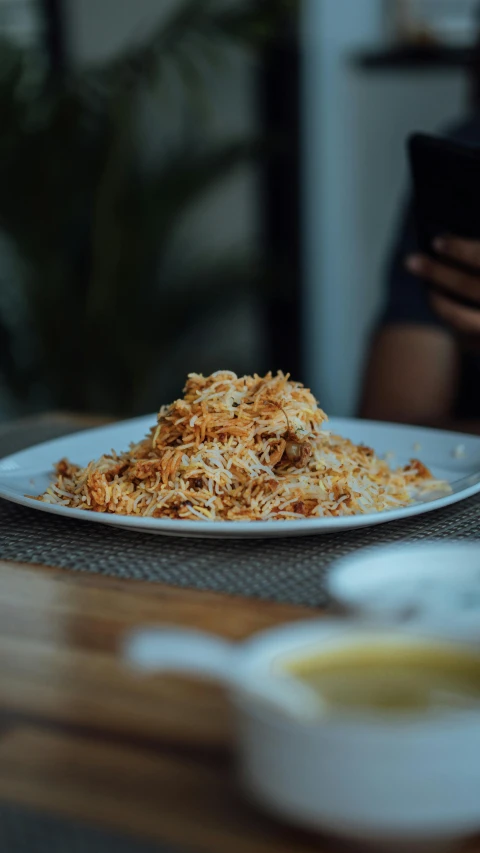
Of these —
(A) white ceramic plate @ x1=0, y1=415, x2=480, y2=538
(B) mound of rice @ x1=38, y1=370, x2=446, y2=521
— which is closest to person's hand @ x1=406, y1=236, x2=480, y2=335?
(A) white ceramic plate @ x1=0, y1=415, x2=480, y2=538

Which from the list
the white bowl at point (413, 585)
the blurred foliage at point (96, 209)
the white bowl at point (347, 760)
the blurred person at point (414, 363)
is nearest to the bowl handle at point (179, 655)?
the white bowl at point (347, 760)

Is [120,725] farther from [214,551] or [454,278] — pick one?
[454,278]

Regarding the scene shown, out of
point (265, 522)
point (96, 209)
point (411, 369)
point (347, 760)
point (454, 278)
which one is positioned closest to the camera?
point (347, 760)

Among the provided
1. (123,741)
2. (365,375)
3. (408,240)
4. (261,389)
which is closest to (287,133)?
(408,240)

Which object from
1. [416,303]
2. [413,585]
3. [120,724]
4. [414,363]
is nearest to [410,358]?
[414,363]

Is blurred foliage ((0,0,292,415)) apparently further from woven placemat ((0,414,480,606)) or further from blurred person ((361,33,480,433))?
woven placemat ((0,414,480,606))

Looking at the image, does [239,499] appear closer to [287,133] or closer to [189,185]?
[189,185]
